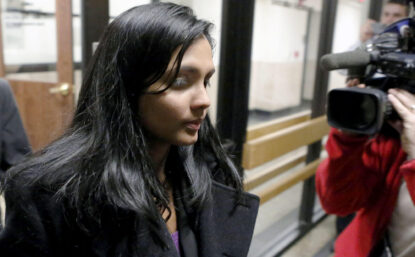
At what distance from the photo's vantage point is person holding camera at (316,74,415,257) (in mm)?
1298

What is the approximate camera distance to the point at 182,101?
0.80 metres

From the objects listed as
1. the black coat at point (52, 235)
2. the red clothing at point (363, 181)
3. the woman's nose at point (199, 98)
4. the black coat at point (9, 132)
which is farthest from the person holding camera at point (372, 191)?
the black coat at point (9, 132)

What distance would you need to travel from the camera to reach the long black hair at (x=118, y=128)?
78 centimetres

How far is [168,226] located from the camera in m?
0.95

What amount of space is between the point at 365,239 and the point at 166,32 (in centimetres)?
103

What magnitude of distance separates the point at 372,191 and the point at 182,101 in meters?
0.92

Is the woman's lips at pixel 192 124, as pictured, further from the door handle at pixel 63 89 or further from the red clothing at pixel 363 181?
the door handle at pixel 63 89

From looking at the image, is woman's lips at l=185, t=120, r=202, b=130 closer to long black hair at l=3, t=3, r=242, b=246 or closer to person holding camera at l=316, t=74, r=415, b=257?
long black hair at l=3, t=3, r=242, b=246

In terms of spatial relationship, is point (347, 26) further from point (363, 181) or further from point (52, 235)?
point (52, 235)

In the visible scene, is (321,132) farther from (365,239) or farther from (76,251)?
(76,251)

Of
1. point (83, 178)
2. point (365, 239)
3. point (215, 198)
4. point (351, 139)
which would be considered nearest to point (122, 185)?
point (83, 178)

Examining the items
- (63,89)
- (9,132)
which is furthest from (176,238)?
(63,89)

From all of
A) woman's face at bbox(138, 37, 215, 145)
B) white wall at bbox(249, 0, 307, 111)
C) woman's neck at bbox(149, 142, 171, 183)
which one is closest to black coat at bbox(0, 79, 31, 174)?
woman's neck at bbox(149, 142, 171, 183)

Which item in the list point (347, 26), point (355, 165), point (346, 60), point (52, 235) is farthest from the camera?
point (347, 26)
